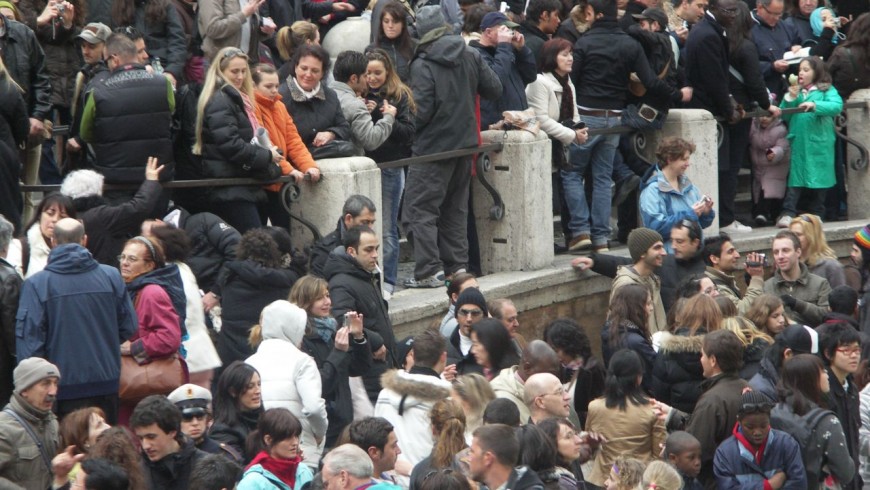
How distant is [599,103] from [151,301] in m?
5.47

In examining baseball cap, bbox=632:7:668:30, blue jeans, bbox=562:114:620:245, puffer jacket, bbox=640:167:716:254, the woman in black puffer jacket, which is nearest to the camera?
the woman in black puffer jacket

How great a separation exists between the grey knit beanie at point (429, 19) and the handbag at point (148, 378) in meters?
4.03

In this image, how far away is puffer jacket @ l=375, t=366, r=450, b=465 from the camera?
9117mm

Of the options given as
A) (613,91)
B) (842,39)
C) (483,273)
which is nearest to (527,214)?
(483,273)

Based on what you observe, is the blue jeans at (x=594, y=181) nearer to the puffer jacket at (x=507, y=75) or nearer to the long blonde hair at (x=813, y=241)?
the puffer jacket at (x=507, y=75)

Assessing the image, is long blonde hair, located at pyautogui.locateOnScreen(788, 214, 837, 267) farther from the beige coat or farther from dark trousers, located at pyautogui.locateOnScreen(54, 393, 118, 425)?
dark trousers, located at pyautogui.locateOnScreen(54, 393, 118, 425)

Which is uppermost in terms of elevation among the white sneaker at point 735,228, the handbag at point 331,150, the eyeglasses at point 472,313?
the handbag at point 331,150

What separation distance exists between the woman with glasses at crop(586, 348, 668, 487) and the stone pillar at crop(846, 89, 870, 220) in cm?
698

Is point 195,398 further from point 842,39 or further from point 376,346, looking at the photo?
point 842,39

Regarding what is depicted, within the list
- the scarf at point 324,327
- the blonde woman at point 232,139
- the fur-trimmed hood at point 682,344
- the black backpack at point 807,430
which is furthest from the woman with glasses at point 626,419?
the blonde woman at point 232,139

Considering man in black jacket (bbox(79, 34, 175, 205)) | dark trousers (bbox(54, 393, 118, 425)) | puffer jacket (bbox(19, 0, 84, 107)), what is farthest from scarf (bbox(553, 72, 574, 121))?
dark trousers (bbox(54, 393, 118, 425))

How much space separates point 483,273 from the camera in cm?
1318

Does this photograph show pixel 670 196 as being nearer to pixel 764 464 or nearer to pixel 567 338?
pixel 567 338

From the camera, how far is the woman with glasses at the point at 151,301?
9359mm
